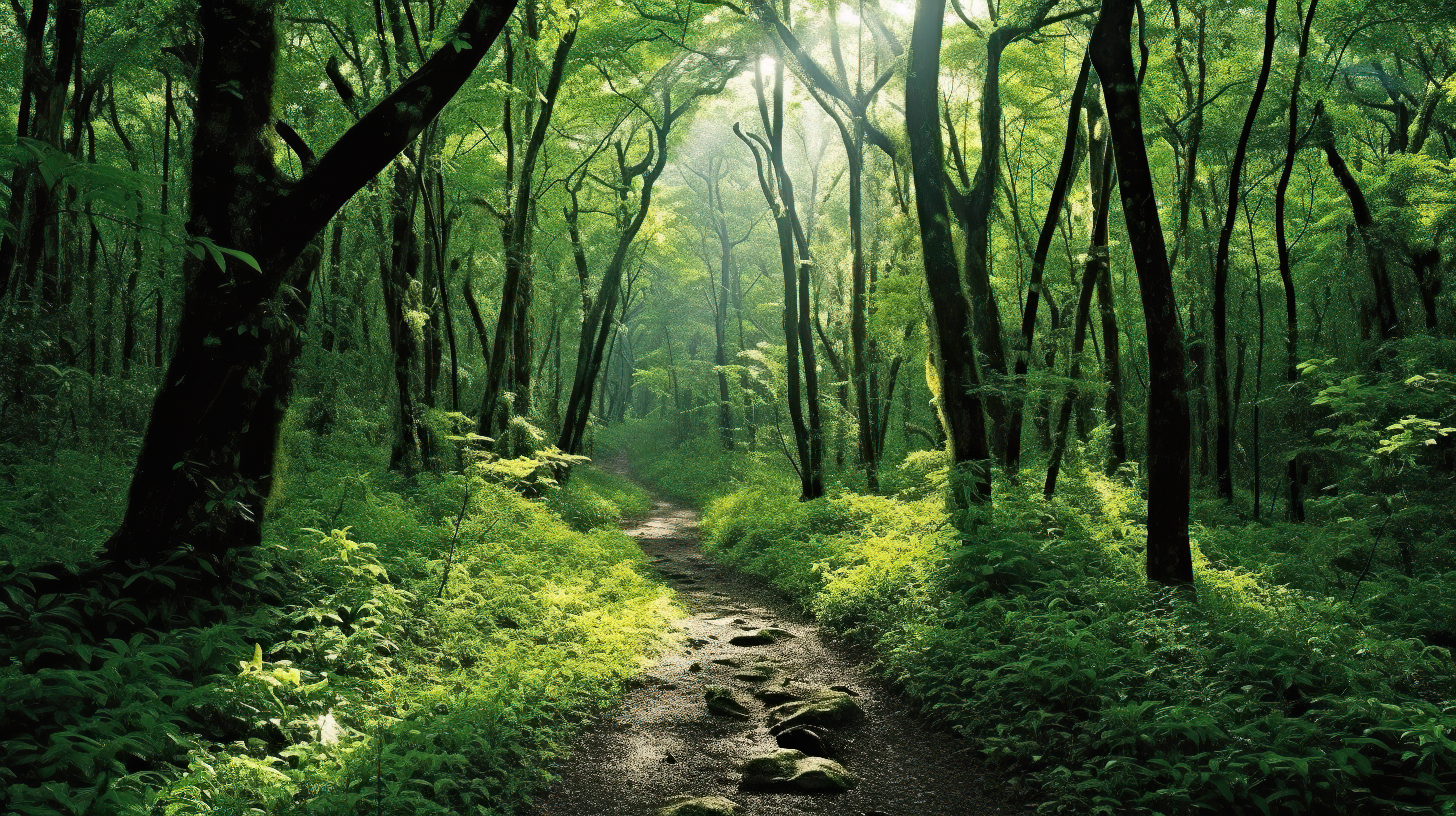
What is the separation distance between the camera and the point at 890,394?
717 inches

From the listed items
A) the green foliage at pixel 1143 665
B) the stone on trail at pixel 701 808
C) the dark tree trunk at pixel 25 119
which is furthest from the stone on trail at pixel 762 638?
the dark tree trunk at pixel 25 119

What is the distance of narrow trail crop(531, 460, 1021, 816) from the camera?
4.38m

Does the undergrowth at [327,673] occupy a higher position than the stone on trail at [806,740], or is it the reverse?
the undergrowth at [327,673]

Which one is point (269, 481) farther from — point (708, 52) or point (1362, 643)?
point (708, 52)

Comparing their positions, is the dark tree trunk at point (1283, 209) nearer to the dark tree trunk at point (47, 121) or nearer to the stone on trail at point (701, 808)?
the stone on trail at point (701, 808)

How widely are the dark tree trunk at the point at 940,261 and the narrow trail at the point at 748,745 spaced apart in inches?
123

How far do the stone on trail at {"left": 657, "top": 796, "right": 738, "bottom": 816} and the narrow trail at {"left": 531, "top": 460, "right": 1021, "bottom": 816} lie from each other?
0.03m

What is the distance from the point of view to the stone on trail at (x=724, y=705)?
5.83 m

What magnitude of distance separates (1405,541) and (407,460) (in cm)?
1333

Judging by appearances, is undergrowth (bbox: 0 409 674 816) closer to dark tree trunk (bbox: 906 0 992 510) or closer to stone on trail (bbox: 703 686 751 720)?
stone on trail (bbox: 703 686 751 720)

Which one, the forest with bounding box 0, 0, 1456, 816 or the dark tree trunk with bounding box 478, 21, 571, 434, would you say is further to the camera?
the dark tree trunk with bounding box 478, 21, 571, 434

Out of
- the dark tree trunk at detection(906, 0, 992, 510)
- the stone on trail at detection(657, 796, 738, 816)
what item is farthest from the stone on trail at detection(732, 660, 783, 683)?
the dark tree trunk at detection(906, 0, 992, 510)

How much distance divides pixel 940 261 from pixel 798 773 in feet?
21.1

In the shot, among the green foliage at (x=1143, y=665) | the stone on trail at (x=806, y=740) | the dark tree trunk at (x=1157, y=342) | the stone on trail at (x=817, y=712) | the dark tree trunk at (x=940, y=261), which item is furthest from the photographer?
the dark tree trunk at (x=940, y=261)
